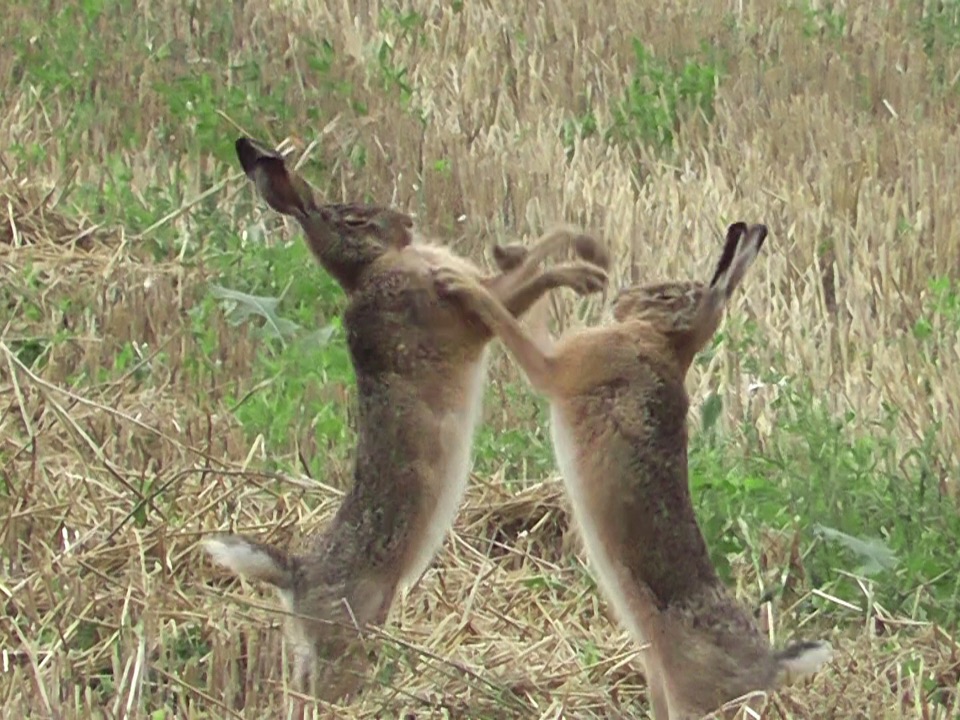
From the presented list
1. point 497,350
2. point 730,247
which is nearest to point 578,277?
point 730,247

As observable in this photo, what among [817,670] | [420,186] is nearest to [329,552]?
[817,670]

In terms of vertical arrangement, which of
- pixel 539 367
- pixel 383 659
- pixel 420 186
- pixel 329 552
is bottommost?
pixel 420 186

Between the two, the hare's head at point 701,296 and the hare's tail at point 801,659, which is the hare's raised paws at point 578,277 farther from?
the hare's tail at point 801,659

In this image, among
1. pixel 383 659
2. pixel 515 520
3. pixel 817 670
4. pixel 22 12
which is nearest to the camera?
pixel 817 670

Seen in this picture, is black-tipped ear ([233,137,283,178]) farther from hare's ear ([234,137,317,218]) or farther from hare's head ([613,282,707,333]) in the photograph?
hare's head ([613,282,707,333])

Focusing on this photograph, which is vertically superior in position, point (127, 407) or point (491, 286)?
point (491, 286)

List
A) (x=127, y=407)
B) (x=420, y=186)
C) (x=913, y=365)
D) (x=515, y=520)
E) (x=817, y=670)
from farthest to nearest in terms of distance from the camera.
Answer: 1. (x=420, y=186)
2. (x=913, y=365)
3. (x=127, y=407)
4. (x=515, y=520)
5. (x=817, y=670)

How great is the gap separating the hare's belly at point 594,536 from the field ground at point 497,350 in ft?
1.03

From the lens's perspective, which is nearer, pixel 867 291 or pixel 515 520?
pixel 515 520

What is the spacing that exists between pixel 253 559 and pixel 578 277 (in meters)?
1.08

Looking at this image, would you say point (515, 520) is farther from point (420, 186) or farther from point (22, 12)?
point (22, 12)

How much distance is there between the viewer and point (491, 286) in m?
5.03

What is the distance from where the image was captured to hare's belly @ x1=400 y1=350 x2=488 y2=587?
4.72 m

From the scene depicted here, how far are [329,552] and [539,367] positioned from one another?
0.68m
